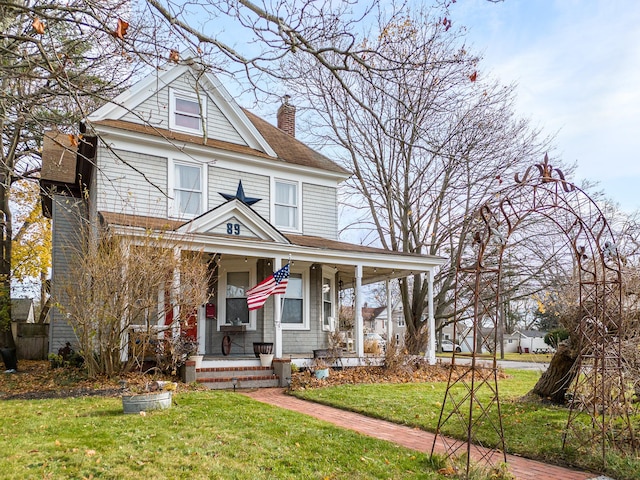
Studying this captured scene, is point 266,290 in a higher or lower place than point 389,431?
higher

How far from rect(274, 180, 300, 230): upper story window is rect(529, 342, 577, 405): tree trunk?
9126 millimetres

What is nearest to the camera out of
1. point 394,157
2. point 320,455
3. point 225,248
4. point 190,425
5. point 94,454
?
point 94,454

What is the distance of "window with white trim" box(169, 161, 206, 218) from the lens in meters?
14.7

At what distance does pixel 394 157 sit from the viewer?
70.4 ft

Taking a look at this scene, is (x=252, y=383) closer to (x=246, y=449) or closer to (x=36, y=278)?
(x=246, y=449)

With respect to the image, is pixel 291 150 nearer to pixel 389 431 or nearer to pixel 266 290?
pixel 266 290

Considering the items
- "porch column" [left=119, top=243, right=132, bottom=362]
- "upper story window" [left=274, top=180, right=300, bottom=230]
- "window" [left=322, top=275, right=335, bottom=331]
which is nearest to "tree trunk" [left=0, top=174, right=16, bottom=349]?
"porch column" [left=119, top=243, right=132, bottom=362]

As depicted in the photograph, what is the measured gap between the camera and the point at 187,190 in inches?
587

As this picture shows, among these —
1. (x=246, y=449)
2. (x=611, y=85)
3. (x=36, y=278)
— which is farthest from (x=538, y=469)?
(x=36, y=278)

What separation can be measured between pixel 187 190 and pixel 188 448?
10196mm

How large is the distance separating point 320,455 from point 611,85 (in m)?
8.10

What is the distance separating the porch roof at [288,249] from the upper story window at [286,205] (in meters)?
0.56

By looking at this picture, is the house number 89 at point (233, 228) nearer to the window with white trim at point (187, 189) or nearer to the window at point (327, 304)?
the window with white trim at point (187, 189)

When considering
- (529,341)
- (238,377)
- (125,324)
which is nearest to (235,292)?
(238,377)
